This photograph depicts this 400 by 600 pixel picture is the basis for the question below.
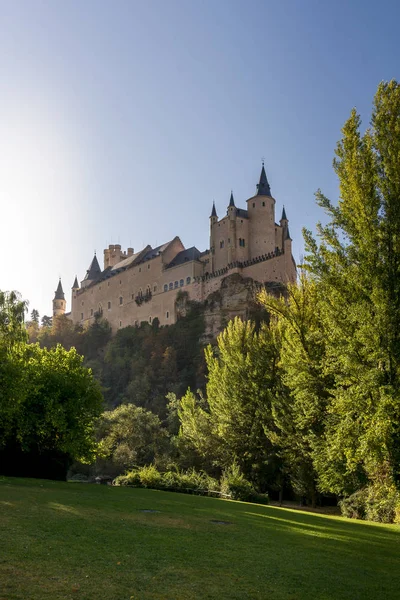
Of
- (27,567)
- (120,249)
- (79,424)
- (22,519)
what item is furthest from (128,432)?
(120,249)

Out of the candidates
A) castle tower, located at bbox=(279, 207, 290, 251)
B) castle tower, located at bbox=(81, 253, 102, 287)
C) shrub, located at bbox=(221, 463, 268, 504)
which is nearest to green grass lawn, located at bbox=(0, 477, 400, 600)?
shrub, located at bbox=(221, 463, 268, 504)

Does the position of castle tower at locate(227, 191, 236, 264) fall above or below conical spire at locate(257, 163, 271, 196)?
below

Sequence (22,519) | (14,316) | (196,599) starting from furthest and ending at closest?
(14,316) < (22,519) < (196,599)

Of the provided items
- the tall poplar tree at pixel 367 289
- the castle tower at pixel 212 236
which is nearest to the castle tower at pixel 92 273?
the castle tower at pixel 212 236

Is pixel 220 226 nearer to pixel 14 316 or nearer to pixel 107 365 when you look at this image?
pixel 107 365

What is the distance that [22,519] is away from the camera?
12.6 metres

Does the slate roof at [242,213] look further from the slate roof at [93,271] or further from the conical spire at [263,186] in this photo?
the slate roof at [93,271]

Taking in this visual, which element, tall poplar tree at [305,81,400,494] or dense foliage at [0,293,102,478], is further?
dense foliage at [0,293,102,478]

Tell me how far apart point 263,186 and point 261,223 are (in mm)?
5913

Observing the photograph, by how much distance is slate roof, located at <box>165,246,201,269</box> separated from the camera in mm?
87000

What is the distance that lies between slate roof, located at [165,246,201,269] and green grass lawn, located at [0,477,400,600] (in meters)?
71.7

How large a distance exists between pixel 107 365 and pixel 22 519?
75001mm

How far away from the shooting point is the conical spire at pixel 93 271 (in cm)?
11497

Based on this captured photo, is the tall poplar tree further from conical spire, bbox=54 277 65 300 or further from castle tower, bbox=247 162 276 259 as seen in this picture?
conical spire, bbox=54 277 65 300
